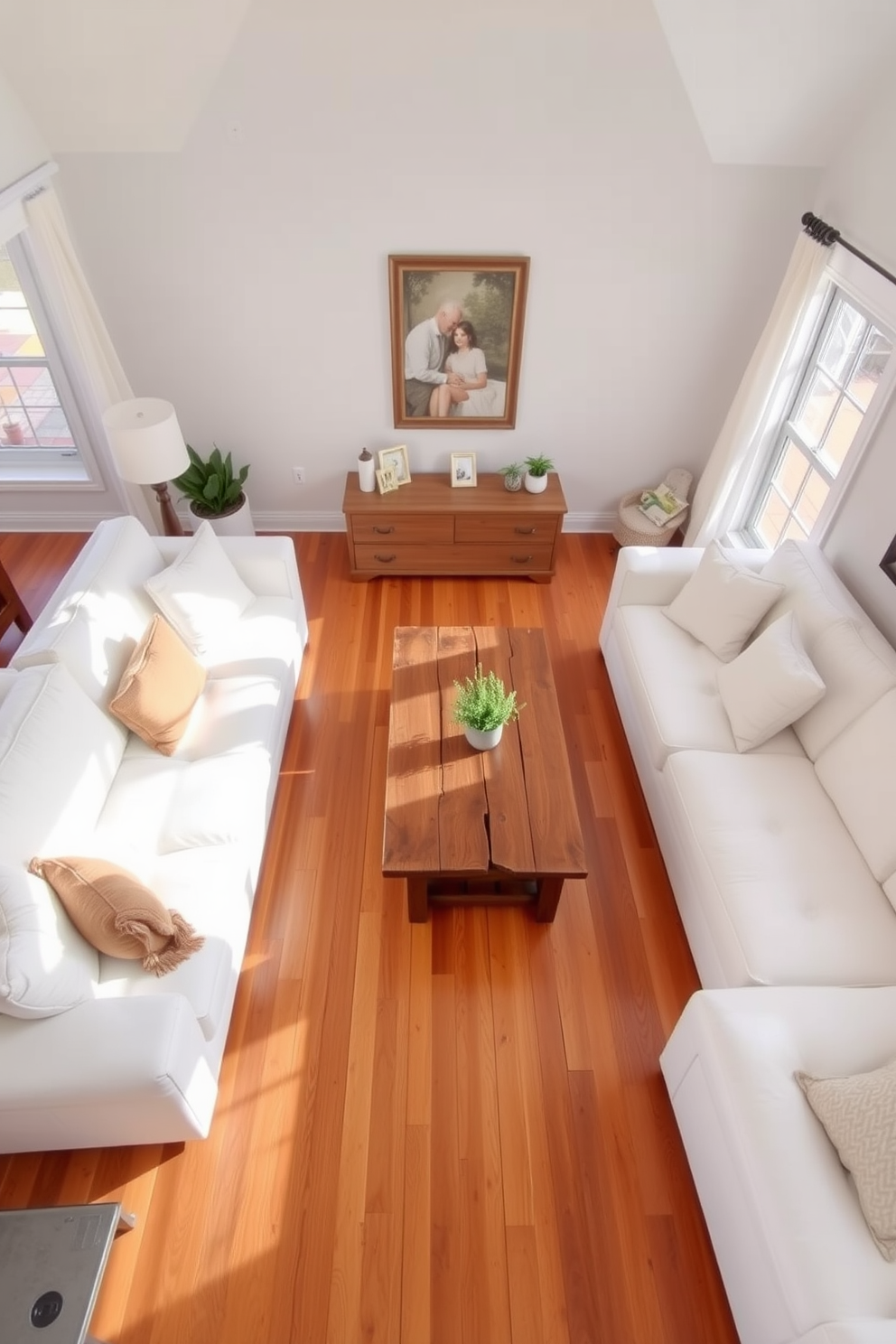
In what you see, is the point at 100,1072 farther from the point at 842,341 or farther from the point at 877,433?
the point at 842,341

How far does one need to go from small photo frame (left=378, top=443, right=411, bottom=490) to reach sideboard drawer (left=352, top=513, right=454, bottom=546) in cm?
23

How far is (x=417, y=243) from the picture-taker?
10.6 feet

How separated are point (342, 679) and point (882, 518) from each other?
238 cm

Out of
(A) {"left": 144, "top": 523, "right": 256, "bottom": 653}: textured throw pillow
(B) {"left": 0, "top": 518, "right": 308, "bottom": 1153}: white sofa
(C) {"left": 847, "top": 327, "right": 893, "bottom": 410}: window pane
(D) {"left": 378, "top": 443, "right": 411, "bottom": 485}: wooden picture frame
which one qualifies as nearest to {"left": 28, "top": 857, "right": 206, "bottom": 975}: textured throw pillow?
(B) {"left": 0, "top": 518, "right": 308, "bottom": 1153}: white sofa

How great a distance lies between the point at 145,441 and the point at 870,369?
3081 millimetres

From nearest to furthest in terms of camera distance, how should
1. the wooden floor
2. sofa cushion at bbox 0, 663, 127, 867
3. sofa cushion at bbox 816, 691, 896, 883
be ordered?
the wooden floor < sofa cushion at bbox 0, 663, 127, 867 < sofa cushion at bbox 816, 691, 896, 883

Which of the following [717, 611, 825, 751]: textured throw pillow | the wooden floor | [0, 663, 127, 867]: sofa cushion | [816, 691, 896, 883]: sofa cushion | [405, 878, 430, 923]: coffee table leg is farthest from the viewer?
[717, 611, 825, 751]: textured throw pillow

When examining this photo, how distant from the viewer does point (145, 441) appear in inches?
121

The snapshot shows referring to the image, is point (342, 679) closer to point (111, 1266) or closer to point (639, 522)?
point (639, 522)

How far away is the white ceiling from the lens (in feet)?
7.95

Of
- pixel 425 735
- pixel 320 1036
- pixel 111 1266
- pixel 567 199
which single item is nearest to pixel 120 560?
pixel 425 735

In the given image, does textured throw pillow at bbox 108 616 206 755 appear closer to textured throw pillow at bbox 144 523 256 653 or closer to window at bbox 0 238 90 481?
textured throw pillow at bbox 144 523 256 653

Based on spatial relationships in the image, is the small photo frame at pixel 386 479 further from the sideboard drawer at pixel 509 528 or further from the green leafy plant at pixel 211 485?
the green leafy plant at pixel 211 485

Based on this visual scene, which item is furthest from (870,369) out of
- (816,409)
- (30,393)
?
(30,393)
